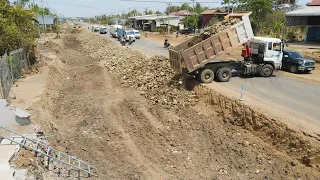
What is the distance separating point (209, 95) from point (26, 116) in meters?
8.64

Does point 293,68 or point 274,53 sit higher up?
point 274,53

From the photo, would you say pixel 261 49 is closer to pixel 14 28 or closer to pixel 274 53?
pixel 274 53

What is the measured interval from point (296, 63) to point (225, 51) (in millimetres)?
7087

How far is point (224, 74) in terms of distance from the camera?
16641 millimetres

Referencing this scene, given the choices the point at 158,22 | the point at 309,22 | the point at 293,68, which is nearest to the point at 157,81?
the point at 293,68

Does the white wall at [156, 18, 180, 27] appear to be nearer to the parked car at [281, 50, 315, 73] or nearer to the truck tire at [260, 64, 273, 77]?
the parked car at [281, 50, 315, 73]

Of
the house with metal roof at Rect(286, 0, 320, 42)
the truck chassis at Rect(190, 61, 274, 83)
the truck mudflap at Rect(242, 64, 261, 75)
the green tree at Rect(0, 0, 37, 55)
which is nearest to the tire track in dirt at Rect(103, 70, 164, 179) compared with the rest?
the truck chassis at Rect(190, 61, 274, 83)

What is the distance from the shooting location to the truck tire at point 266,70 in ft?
57.6

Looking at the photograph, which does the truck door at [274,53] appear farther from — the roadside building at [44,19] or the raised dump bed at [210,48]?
the roadside building at [44,19]

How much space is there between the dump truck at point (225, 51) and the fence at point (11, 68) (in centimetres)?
902

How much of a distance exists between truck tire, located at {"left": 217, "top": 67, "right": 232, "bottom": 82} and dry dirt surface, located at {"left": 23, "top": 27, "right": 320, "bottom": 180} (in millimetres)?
1568

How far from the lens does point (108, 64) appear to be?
27.4 m

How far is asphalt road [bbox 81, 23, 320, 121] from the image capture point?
1203 cm

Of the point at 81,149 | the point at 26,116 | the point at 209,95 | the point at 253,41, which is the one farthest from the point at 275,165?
the point at 253,41
